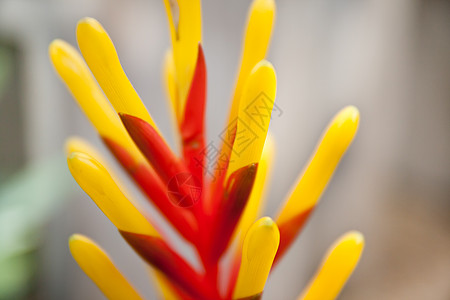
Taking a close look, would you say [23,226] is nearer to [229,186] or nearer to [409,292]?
[229,186]

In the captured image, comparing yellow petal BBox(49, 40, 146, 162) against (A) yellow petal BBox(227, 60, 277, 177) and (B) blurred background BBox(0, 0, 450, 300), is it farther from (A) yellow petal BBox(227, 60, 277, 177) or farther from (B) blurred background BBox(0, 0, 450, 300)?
(B) blurred background BBox(0, 0, 450, 300)

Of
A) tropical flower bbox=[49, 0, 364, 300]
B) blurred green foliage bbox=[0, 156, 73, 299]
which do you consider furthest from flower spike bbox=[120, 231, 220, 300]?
blurred green foliage bbox=[0, 156, 73, 299]

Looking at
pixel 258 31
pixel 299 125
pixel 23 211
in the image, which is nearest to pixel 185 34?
pixel 258 31

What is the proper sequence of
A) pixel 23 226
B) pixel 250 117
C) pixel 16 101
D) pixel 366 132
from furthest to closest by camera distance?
pixel 366 132 < pixel 16 101 < pixel 23 226 < pixel 250 117

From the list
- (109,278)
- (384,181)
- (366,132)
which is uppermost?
(109,278)

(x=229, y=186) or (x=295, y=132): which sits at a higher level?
(x=229, y=186)

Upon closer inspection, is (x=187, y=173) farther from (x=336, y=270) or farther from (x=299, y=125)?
(x=299, y=125)

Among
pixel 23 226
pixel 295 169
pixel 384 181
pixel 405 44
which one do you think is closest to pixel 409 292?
pixel 384 181
